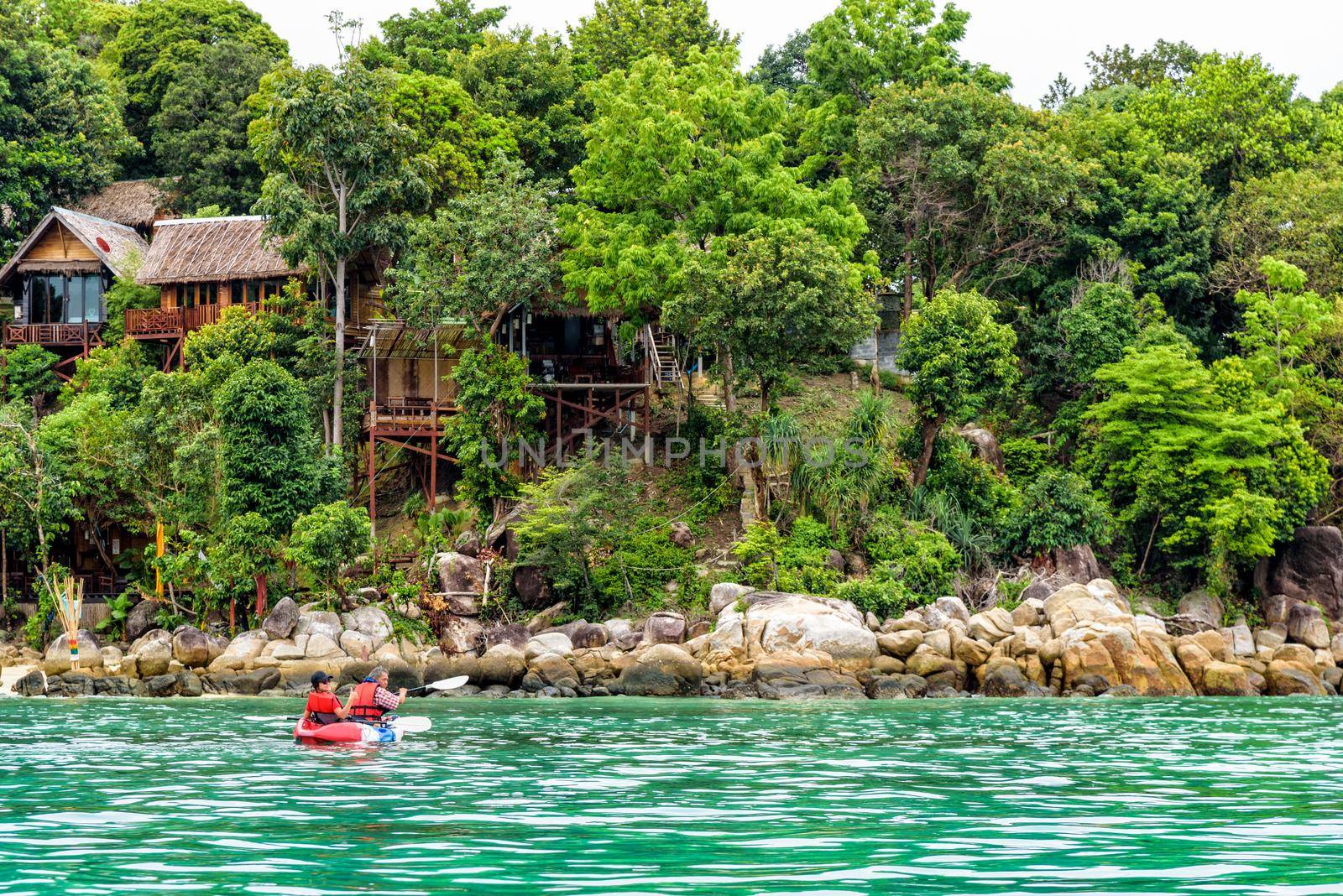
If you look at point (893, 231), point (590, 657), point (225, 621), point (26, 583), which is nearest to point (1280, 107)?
point (893, 231)

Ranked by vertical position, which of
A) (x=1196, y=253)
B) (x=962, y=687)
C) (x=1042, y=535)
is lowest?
(x=962, y=687)

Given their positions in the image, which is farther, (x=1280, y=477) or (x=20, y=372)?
(x=20, y=372)

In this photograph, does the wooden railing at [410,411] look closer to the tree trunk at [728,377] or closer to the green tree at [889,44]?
the tree trunk at [728,377]

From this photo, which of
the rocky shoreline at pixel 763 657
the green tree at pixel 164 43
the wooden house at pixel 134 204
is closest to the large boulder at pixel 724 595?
the rocky shoreline at pixel 763 657

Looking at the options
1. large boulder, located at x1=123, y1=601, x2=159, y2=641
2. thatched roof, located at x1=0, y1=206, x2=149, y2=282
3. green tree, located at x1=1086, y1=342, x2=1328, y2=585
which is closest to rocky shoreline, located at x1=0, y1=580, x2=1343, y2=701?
large boulder, located at x1=123, y1=601, x2=159, y2=641

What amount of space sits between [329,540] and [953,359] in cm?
1646

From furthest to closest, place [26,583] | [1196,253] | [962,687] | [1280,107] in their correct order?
1. [1280,107]
2. [1196,253]
3. [26,583]
4. [962,687]

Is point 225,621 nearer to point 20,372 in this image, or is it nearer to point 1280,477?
point 20,372

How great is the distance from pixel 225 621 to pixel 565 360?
12.5 metres

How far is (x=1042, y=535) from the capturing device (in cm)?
4131

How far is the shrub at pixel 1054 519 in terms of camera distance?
4134cm

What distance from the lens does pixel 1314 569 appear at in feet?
140

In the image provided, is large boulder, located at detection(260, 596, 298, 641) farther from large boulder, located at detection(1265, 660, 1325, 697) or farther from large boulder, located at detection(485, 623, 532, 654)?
large boulder, located at detection(1265, 660, 1325, 697)

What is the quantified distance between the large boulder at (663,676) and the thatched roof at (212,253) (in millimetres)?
18858
